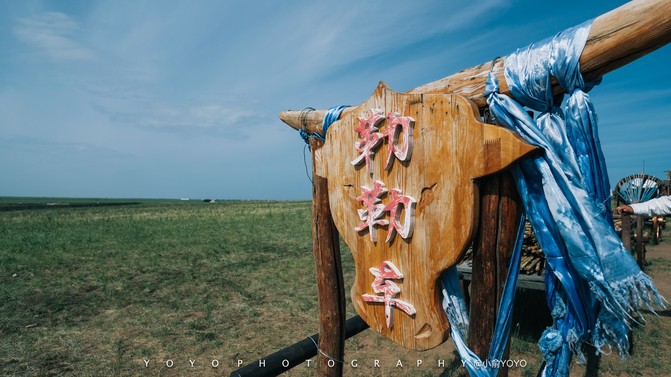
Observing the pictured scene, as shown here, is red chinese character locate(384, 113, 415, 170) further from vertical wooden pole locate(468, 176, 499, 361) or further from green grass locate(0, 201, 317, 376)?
green grass locate(0, 201, 317, 376)

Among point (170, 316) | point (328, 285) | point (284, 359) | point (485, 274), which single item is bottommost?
point (170, 316)

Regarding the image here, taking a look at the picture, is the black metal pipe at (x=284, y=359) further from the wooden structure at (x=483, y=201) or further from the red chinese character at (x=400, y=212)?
the red chinese character at (x=400, y=212)

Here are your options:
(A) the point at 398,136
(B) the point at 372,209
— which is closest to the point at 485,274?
(B) the point at 372,209

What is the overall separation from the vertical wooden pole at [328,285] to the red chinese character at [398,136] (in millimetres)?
667

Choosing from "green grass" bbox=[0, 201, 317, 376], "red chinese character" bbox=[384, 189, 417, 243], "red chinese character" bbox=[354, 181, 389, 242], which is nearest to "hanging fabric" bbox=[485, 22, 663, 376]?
"red chinese character" bbox=[384, 189, 417, 243]

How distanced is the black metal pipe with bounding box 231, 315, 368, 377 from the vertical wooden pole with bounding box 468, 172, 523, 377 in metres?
1.11

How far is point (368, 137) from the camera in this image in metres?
2.17

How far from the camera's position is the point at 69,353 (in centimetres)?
515

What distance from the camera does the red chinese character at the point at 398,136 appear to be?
1980 millimetres

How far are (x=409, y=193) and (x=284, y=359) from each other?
54.5 inches

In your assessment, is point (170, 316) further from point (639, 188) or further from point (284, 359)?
point (639, 188)

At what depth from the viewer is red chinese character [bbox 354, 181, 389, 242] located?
7.00 ft

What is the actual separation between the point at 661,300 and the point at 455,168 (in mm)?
922

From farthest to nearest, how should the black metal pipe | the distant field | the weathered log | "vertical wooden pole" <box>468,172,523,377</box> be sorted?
the distant field < the black metal pipe < "vertical wooden pole" <box>468,172,523,377</box> < the weathered log
